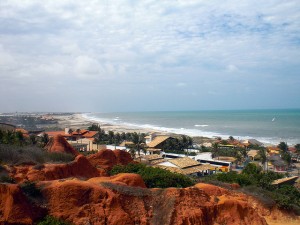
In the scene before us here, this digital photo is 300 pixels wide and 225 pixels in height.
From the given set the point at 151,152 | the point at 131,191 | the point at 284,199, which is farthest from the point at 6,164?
the point at 151,152

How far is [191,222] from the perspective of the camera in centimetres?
1603

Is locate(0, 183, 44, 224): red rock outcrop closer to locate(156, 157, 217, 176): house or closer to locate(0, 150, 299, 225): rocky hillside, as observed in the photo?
locate(0, 150, 299, 225): rocky hillside

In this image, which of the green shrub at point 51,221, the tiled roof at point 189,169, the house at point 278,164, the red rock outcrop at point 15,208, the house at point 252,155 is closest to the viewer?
the red rock outcrop at point 15,208

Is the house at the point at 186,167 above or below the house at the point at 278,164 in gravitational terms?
above

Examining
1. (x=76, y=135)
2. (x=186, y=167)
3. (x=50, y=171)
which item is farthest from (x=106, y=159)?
(x=76, y=135)

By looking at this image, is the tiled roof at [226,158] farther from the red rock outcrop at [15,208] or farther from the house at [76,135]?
the red rock outcrop at [15,208]

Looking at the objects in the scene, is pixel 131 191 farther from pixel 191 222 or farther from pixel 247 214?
pixel 247 214

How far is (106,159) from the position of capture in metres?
32.9

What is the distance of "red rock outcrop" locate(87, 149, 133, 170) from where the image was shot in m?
32.3

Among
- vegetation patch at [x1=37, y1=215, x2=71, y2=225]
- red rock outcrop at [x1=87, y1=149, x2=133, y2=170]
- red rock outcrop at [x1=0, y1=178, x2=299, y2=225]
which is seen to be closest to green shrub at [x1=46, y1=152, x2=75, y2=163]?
red rock outcrop at [x1=87, y1=149, x2=133, y2=170]

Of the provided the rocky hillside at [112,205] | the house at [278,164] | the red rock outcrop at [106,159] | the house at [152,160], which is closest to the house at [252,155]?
the house at [278,164]

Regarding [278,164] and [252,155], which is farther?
[252,155]

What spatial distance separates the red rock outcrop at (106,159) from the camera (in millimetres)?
32312

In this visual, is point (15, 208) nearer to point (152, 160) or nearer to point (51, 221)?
point (51, 221)
